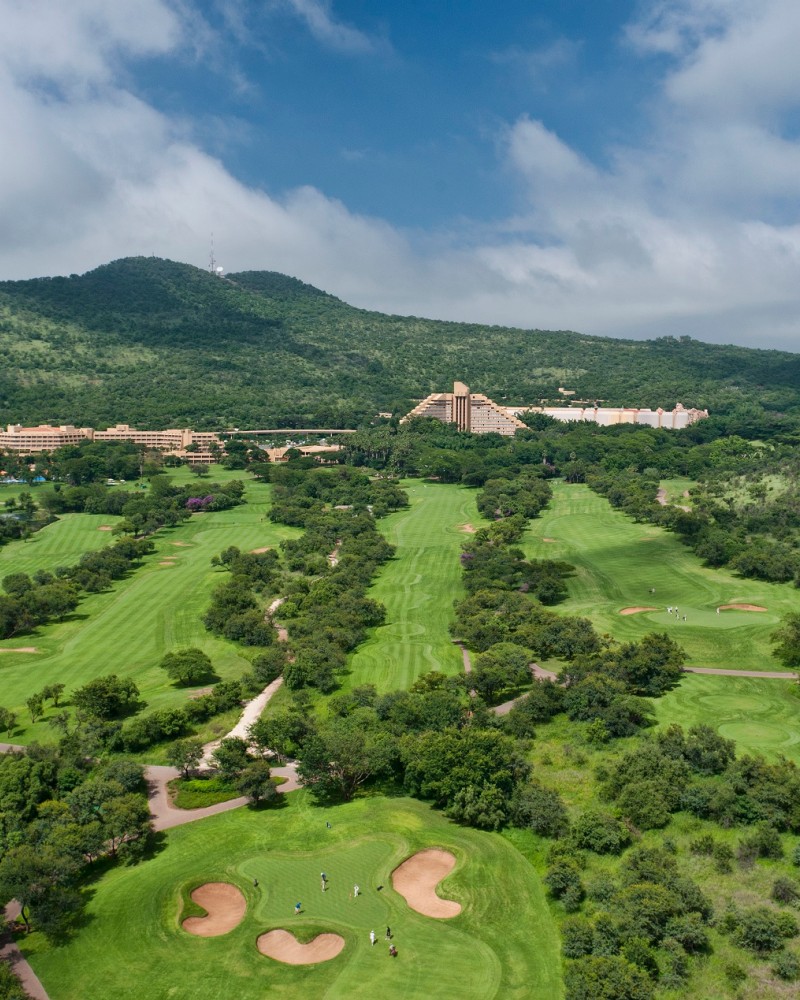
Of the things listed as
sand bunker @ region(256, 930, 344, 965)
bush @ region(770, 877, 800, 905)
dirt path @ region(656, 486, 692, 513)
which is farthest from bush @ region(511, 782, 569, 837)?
dirt path @ region(656, 486, 692, 513)

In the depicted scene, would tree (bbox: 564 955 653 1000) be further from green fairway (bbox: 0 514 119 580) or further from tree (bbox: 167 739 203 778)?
green fairway (bbox: 0 514 119 580)

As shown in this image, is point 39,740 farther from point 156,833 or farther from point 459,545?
point 459,545

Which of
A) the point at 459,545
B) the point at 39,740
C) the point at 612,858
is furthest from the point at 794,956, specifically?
the point at 459,545

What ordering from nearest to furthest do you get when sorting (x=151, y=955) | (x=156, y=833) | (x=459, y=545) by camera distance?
(x=151, y=955) → (x=156, y=833) → (x=459, y=545)

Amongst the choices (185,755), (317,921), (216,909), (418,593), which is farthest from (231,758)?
(418,593)

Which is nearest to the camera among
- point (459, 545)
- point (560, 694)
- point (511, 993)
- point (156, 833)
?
point (511, 993)

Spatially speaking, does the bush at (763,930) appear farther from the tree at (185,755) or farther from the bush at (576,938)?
the tree at (185,755)

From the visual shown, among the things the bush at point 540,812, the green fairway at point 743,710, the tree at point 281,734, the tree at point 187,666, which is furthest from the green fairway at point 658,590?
the tree at point 187,666
